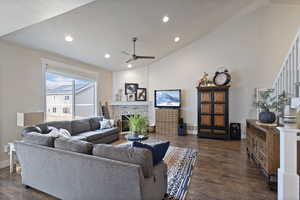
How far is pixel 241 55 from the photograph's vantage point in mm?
6168

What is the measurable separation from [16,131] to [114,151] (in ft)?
10.3

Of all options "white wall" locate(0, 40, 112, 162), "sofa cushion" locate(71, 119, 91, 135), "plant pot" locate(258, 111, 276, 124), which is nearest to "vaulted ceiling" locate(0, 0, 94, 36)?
"white wall" locate(0, 40, 112, 162)

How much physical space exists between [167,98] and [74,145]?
203 inches

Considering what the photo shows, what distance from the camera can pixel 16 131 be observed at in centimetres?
382

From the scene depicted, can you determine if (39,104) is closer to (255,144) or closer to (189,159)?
(189,159)

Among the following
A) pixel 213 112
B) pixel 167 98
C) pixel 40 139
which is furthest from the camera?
pixel 167 98

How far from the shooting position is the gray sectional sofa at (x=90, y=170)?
1.82 meters

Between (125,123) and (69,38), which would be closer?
(69,38)

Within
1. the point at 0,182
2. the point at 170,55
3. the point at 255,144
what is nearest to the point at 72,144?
the point at 0,182

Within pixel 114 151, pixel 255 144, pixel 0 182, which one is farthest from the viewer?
pixel 255 144

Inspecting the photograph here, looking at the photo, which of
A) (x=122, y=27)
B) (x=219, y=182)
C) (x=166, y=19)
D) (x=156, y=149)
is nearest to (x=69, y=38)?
(x=122, y=27)

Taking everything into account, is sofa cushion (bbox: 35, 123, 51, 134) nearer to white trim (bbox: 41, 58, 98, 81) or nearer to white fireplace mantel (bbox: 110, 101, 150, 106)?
white trim (bbox: 41, 58, 98, 81)

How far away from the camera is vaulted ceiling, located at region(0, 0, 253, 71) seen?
3.52 meters

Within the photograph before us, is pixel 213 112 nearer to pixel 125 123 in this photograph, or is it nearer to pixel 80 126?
pixel 125 123
